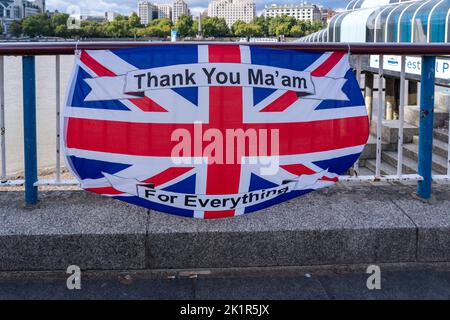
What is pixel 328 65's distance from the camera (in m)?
3.52

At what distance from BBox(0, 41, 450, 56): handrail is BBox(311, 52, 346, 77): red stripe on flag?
39 millimetres

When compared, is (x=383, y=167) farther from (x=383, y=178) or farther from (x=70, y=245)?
(x=70, y=245)

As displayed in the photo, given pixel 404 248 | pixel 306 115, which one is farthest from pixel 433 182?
pixel 306 115

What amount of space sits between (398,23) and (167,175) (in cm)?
2255

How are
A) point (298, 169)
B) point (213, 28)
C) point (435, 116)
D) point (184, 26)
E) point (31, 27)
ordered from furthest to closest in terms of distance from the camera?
point (184, 26)
point (213, 28)
point (31, 27)
point (435, 116)
point (298, 169)

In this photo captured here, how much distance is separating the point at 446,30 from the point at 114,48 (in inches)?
716

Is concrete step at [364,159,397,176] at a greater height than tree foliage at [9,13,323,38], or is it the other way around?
tree foliage at [9,13,323,38]

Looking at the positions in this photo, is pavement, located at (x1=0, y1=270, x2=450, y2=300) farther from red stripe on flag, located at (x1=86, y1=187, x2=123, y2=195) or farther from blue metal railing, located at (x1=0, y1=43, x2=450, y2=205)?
blue metal railing, located at (x1=0, y1=43, x2=450, y2=205)

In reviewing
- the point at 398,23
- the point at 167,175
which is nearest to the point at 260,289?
the point at 167,175

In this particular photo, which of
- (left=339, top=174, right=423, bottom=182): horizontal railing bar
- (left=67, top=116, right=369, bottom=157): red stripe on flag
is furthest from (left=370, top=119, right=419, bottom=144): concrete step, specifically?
(left=67, top=116, right=369, bottom=157): red stripe on flag

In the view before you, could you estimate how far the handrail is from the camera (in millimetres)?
3396

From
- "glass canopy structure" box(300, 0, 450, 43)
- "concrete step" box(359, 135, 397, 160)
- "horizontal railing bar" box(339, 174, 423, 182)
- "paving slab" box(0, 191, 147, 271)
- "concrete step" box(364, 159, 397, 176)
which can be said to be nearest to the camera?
"paving slab" box(0, 191, 147, 271)

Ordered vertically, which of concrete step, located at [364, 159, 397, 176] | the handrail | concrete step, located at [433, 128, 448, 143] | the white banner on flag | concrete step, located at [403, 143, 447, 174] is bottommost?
concrete step, located at [364, 159, 397, 176]

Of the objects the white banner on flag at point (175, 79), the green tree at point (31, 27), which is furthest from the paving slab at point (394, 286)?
the green tree at point (31, 27)
